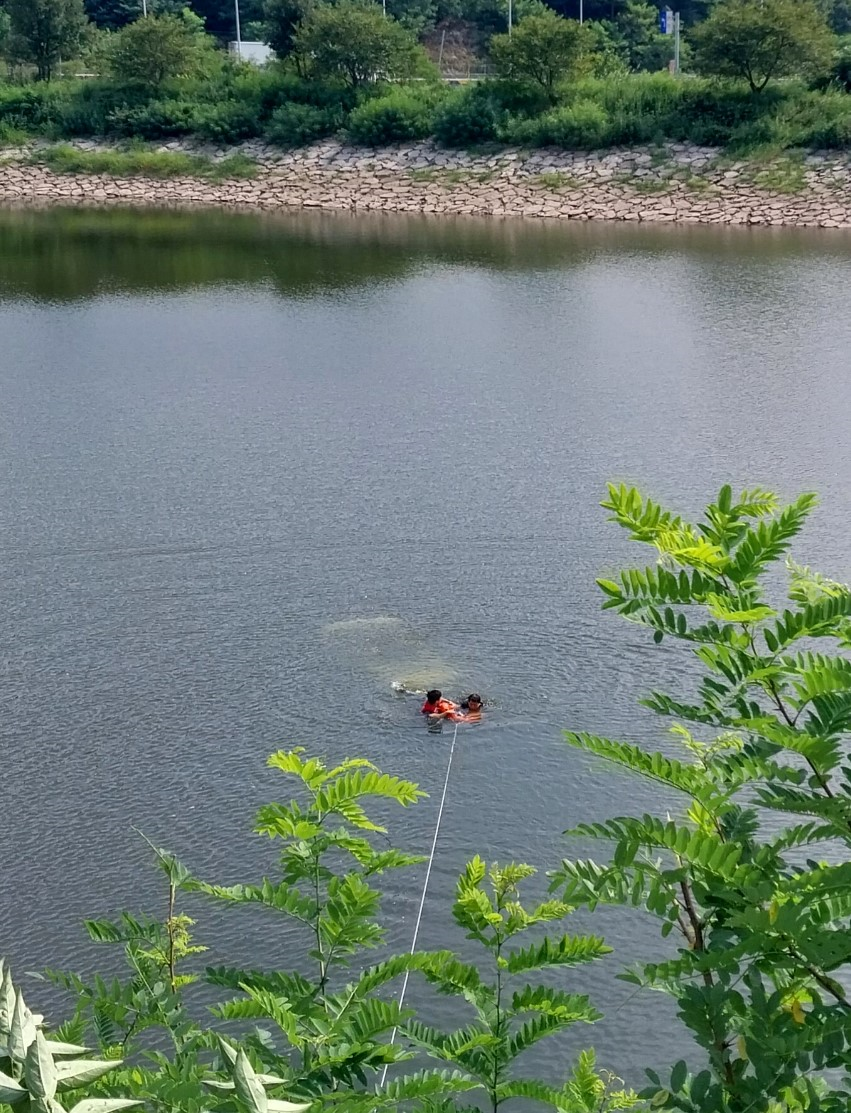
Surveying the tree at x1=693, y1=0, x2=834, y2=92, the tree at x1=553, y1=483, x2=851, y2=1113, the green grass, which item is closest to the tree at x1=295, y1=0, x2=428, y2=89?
the green grass

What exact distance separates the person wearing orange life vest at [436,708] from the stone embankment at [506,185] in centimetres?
2950

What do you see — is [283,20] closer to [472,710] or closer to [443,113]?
[443,113]

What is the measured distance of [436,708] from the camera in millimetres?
11219

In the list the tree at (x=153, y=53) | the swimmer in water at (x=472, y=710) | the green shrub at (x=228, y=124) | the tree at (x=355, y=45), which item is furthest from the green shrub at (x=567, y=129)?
the swimmer in water at (x=472, y=710)

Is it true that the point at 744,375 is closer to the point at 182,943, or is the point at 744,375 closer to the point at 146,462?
the point at 146,462

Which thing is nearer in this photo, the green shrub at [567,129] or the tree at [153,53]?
the green shrub at [567,129]

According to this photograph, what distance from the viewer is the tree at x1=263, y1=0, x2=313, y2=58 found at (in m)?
50.0

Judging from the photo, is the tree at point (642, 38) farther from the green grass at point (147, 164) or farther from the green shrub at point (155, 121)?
the green grass at point (147, 164)

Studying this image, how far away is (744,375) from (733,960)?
774 inches

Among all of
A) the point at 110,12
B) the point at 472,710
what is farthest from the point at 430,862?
the point at 110,12

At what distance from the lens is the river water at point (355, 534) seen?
9836 mm

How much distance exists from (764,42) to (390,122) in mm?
11977

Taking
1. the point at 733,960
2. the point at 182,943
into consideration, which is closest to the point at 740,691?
the point at 733,960

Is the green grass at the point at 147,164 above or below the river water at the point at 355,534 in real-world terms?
above
